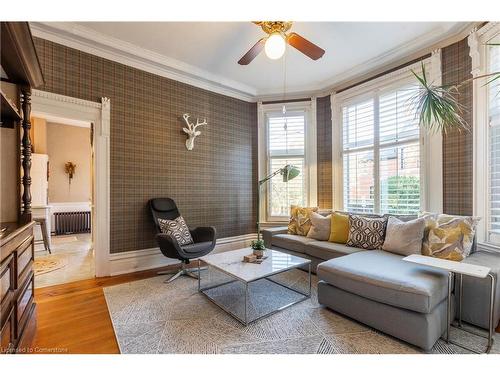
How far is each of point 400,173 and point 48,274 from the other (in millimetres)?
4865

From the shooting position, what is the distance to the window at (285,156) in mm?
4488

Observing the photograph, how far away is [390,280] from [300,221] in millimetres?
1953

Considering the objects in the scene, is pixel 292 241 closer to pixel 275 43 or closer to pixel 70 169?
pixel 275 43

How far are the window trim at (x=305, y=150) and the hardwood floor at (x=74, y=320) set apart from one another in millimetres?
2596

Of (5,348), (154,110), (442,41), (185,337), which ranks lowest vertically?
(185,337)

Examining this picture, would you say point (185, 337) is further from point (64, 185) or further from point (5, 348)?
point (64, 185)

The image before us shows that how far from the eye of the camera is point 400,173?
11.1 ft

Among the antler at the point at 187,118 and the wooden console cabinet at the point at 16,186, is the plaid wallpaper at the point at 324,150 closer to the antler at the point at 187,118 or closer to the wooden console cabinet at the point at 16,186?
the antler at the point at 187,118

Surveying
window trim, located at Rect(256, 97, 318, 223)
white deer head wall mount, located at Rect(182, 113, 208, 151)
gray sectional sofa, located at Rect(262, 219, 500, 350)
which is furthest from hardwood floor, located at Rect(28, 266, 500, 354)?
window trim, located at Rect(256, 97, 318, 223)

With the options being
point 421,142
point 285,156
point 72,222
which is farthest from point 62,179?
point 421,142

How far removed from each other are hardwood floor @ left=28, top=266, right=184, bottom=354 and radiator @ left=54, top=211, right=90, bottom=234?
4.00 m

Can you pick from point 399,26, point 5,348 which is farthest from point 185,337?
point 399,26

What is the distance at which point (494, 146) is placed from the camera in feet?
8.20

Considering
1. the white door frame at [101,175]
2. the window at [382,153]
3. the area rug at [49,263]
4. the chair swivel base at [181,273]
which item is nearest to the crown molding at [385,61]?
the window at [382,153]
